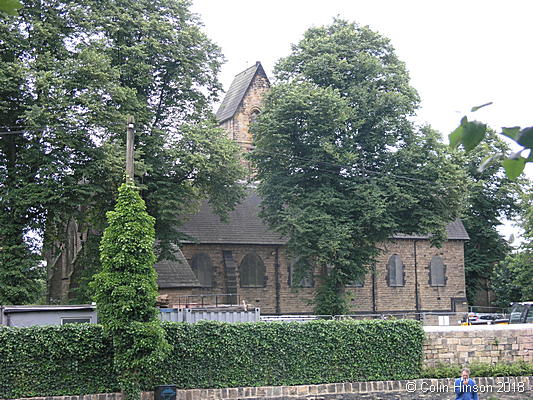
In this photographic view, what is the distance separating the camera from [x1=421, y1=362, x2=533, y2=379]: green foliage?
23141 mm

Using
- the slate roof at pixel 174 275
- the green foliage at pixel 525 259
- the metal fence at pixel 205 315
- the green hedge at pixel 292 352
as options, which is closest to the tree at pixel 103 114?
the slate roof at pixel 174 275

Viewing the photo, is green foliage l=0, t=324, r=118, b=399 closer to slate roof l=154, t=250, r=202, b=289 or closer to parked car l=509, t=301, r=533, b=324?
slate roof l=154, t=250, r=202, b=289

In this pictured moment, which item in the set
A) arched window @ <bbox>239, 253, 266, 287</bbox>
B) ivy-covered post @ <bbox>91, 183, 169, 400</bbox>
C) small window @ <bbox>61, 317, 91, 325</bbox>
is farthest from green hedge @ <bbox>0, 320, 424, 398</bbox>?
arched window @ <bbox>239, 253, 266, 287</bbox>

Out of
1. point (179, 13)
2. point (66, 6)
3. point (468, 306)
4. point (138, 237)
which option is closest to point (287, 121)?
point (179, 13)

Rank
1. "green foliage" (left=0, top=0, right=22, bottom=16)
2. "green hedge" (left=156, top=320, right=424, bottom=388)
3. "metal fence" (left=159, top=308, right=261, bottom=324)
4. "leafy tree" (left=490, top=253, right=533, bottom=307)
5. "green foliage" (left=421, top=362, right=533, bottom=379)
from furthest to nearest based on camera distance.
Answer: "leafy tree" (left=490, top=253, right=533, bottom=307) → "metal fence" (left=159, top=308, right=261, bottom=324) → "green foliage" (left=421, top=362, right=533, bottom=379) → "green hedge" (left=156, top=320, right=424, bottom=388) → "green foliage" (left=0, top=0, right=22, bottom=16)

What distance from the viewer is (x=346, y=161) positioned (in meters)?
36.2

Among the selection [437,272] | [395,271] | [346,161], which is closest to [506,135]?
[346,161]

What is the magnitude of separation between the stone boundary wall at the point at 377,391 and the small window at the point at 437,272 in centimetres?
2824

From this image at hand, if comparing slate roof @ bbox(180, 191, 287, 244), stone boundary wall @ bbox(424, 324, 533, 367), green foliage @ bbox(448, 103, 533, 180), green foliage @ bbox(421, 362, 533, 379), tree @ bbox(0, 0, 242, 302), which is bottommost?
green foliage @ bbox(421, 362, 533, 379)

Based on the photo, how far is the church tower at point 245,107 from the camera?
5144 cm

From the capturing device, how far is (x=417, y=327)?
77.5 ft

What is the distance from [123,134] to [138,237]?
12.3 meters

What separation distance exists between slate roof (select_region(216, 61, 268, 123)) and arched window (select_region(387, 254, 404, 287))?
16.2m

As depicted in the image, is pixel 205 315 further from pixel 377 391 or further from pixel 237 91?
pixel 237 91
